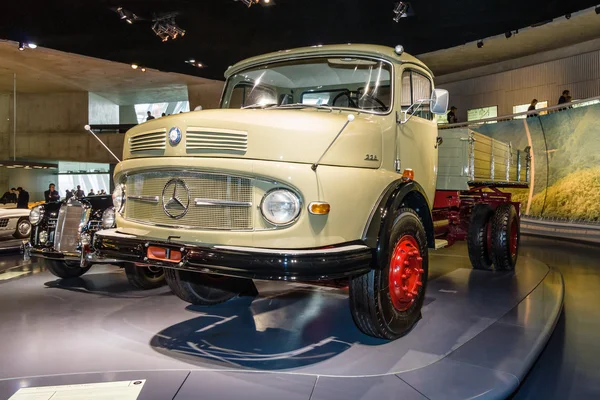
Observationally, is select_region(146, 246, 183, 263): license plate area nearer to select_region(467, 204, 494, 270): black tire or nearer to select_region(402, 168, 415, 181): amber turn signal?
select_region(402, 168, 415, 181): amber turn signal

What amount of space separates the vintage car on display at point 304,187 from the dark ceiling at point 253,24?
5.28 m

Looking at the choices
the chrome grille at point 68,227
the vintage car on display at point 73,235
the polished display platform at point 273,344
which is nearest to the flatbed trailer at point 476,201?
the polished display platform at point 273,344

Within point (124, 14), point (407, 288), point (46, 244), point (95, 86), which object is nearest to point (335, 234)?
point (407, 288)

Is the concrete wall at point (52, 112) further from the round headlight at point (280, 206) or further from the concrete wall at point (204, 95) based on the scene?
the round headlight at point (280, 206)

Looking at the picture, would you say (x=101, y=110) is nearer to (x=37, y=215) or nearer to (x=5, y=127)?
(x=5, y=127)

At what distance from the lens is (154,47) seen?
10.6 meters

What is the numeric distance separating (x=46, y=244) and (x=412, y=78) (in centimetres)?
444

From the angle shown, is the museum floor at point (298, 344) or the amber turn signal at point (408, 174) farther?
the amber turn signal at point (408, 174)

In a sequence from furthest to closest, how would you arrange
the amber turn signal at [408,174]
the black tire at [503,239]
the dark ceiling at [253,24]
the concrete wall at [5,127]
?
the concrete wall at [5,127] < the dark ceiling at [253,24] < the black tire at [503,239] < the amber turn signal at [408,174]

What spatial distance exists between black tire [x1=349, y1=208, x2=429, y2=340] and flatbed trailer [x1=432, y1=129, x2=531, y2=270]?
163cm

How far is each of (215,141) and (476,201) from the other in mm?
4762

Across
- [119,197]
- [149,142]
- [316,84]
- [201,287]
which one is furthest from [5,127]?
[149,142]

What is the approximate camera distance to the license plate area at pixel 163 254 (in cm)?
302

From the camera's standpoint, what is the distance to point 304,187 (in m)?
2.87
